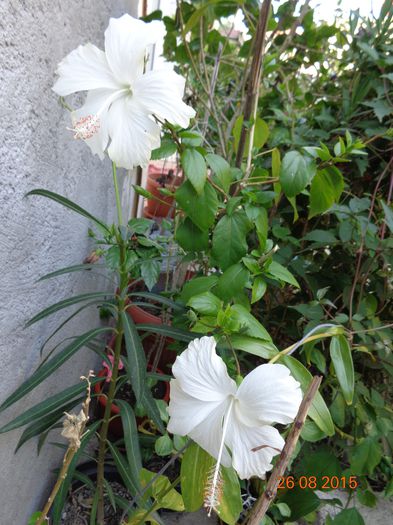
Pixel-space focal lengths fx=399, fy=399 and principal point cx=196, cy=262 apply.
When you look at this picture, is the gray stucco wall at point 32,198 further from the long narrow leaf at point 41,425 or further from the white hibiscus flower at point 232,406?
the white hibiscus flower at point 232,406

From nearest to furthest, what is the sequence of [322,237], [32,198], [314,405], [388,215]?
[314,405] < [32,198] < [388,215] < [322,237]

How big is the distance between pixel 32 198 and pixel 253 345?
526mm

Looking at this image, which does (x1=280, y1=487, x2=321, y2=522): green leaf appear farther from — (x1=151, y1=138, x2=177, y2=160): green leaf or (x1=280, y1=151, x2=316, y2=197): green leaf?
(x1=151, y1=138, x2=177, y2=160): green leaf

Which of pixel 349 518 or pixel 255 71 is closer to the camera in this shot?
pixel 255 71

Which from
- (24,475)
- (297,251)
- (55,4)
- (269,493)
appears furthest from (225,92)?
(269,493)

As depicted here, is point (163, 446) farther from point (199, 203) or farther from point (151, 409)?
point (199, 203)

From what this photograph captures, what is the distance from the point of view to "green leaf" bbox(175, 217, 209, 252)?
2.90ft

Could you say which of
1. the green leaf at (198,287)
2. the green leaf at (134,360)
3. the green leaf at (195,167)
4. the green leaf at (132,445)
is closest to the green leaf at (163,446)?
the green leaf at (132,445)

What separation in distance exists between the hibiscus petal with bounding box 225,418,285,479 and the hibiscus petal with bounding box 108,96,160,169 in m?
0.41

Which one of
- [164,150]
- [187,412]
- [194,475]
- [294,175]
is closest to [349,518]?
[194,475]

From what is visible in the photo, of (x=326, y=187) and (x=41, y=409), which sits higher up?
(x=326, y=187)

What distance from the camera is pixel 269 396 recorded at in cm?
51

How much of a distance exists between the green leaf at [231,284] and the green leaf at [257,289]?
0.02 m
